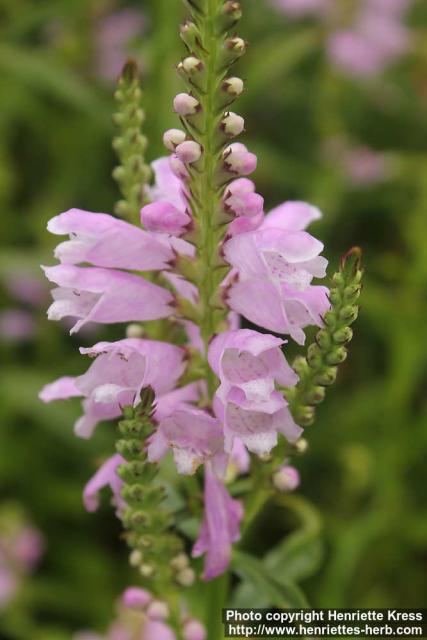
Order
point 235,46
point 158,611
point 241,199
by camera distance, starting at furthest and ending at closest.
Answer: point 158,611 < point 241,199 < point 235,46

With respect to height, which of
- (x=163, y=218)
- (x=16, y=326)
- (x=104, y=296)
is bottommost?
(x=16, y=326)

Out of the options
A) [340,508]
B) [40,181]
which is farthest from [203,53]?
[40,181]

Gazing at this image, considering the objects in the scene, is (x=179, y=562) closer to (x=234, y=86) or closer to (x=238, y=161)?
(x=238, y=161)

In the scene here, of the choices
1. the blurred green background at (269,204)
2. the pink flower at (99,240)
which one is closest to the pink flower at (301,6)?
the blurred green background at (269,204)

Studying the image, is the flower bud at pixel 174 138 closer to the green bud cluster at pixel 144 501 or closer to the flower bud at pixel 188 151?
the flower bud at pixel 188 151

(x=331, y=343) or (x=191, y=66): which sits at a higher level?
(x=191, y=66)

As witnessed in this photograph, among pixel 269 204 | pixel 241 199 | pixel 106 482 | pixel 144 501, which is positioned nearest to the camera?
pixel 241 199

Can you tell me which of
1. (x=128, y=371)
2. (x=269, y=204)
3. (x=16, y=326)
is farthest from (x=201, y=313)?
(x=269, y=204)
